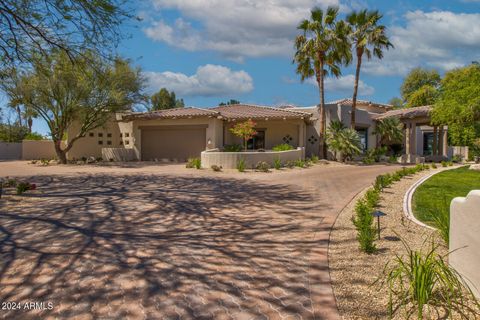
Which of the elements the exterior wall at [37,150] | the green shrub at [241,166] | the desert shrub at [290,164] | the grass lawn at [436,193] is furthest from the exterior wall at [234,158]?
the exterior wall at [37,150]

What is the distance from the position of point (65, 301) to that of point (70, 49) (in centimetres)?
954

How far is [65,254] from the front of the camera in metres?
5.48

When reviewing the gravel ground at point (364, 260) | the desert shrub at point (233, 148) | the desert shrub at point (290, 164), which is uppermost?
the desert shrub at point (233, 148)

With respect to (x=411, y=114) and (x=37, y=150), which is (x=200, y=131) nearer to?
(x=37, y=150)

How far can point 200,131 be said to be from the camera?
25.2 m

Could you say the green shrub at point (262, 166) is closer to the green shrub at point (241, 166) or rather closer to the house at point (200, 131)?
the green shrub at point (241, 166)

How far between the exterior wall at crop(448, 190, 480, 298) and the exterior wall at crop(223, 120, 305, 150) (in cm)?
2107

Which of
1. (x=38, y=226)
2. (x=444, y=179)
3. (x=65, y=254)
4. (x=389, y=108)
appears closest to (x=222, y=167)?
(x=444, y=179)

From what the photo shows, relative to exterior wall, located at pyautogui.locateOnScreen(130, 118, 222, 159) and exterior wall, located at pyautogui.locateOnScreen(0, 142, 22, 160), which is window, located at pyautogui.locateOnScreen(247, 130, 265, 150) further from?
exterior wall, located at pyautogui.locateOnScreen(0, 142, 22, 160)

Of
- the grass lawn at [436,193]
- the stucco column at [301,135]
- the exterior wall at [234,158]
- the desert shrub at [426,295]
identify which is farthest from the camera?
the stucco column at [301,135]

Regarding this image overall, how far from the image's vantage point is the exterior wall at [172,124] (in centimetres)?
2398

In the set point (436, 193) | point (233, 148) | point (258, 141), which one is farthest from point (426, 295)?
point (258, 141)

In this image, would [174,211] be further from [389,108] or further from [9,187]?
[389,108]

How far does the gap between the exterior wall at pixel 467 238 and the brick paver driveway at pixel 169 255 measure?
162 centimetres
